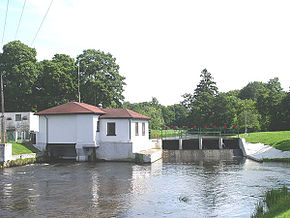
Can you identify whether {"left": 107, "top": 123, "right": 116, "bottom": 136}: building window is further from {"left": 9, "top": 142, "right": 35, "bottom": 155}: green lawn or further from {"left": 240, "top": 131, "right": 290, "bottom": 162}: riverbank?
{"left": 240, "top": 131, "right": 290, "bottom": 162}: riverbank

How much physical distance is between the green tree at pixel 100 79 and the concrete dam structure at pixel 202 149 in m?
12.9

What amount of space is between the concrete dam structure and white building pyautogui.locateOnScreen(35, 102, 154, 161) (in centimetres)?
589

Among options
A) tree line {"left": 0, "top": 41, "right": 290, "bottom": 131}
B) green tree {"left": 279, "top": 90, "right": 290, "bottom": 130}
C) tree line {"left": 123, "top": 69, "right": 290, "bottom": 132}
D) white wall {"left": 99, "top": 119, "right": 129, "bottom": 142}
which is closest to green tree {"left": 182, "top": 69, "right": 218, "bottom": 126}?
tree line {"left": 123, "top": 69, "right": 290, "bottom": 132}

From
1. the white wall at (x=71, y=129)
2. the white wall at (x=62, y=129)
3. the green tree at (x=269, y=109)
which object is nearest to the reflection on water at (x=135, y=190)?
the white wall at (x=71, y=129)

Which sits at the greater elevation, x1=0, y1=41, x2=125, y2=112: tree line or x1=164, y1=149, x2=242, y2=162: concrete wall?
x1=0, y1=41, x2=125, y2=112: tree line

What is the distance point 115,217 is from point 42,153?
20079 mm

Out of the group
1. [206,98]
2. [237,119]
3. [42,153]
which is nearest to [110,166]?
[42,153]

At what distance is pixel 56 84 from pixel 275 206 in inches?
1584

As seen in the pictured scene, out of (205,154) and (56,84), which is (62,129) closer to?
(205,154)

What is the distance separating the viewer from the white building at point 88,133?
28766mm

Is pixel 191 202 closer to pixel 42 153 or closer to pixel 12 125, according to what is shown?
pixel 42 153

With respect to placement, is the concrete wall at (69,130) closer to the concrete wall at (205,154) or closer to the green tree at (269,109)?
the concrete wall at (205,154)

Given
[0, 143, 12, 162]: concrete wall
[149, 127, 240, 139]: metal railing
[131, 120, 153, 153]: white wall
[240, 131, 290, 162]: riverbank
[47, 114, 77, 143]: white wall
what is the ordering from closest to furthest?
[0, 143, 12, 162]: concrete wall < [240, 131, 290, 162]: riverbank < [47, 114, 77, 143]: white wall < [131, 120, 153, 153]: white wall < [149, 127, 240, 139]: metal railing

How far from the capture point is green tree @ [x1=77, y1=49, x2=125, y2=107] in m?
45.6
